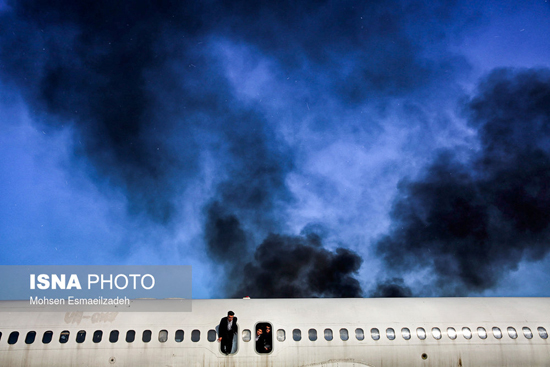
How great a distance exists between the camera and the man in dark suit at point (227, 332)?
14.9 meters

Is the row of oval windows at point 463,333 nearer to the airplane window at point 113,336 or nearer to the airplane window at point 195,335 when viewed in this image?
the airplane window at point 195,335

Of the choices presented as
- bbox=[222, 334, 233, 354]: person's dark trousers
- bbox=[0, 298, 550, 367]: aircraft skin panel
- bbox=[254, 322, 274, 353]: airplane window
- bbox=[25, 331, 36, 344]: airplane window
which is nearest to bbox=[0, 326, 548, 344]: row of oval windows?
bbox=[25, 331, 36, 344]: airplane window

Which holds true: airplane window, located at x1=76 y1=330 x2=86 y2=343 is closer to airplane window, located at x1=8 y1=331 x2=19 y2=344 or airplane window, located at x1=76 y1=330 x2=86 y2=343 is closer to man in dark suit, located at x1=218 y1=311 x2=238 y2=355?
airplane window, located at x1=8 y1=331 x2=19 y2=344

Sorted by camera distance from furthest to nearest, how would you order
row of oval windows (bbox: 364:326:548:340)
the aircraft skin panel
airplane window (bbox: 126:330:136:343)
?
row of oval windows (bbox: 364:326:548:340) < airplane window (bbox: 126:330:136:343) < the aircraft skin panel

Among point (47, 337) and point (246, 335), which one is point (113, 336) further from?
point (246, 335)

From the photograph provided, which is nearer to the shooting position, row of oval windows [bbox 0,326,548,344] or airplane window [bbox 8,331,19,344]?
airplane window [bbox 8,331,19,344]

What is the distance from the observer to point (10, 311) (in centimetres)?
1586

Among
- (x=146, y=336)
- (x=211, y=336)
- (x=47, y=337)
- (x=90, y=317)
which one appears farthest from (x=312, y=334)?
(x=47, y=337)

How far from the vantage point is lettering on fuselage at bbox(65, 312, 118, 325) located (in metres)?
15.4

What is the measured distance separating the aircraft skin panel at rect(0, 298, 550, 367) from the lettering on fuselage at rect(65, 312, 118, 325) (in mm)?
41

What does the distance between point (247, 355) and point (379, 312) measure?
19.4ft

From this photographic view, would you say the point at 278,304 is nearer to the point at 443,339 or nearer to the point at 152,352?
the point at 152,352

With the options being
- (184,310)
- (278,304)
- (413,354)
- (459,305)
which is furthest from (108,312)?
(459,305)

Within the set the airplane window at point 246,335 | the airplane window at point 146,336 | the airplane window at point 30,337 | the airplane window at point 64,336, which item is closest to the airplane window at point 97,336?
the airplane window at point 64,336
